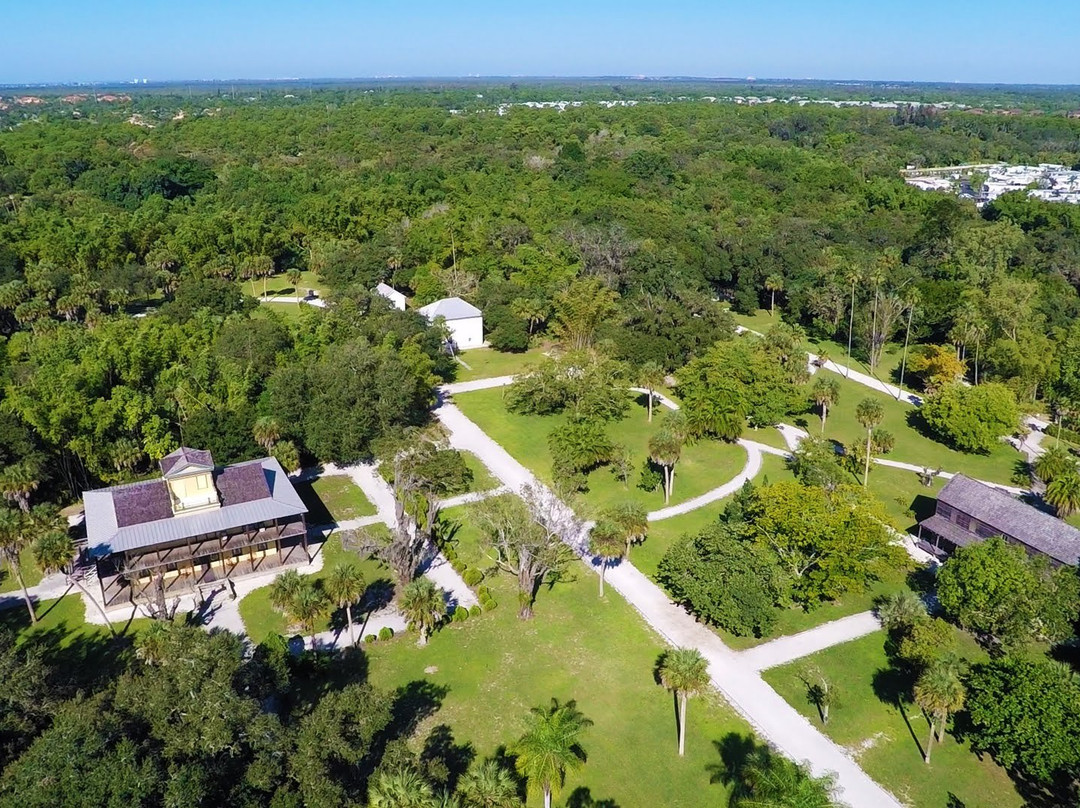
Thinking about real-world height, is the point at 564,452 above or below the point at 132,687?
below

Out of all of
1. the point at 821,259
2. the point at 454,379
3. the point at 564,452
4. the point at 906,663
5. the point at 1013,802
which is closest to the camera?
the point at 1013,802

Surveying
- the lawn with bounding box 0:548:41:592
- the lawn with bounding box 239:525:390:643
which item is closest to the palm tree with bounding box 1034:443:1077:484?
the lawn with bounding box 239:525:390:643

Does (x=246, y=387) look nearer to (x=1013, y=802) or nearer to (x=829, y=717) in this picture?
(x=829, y=717)

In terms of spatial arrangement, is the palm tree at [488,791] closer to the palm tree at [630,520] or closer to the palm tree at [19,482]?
the palm tree at [630,520]

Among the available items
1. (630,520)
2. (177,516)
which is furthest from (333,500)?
(630,520)

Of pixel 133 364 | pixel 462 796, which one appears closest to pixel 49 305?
pixel 133 364

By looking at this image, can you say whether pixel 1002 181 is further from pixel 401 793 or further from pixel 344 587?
pixel 401 793

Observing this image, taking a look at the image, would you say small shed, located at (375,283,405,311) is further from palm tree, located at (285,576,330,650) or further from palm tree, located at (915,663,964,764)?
palm tree, located at (915,663,964,764)

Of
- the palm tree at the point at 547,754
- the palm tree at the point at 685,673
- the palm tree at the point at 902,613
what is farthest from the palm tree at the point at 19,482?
the palm tree at the point at 902,613
